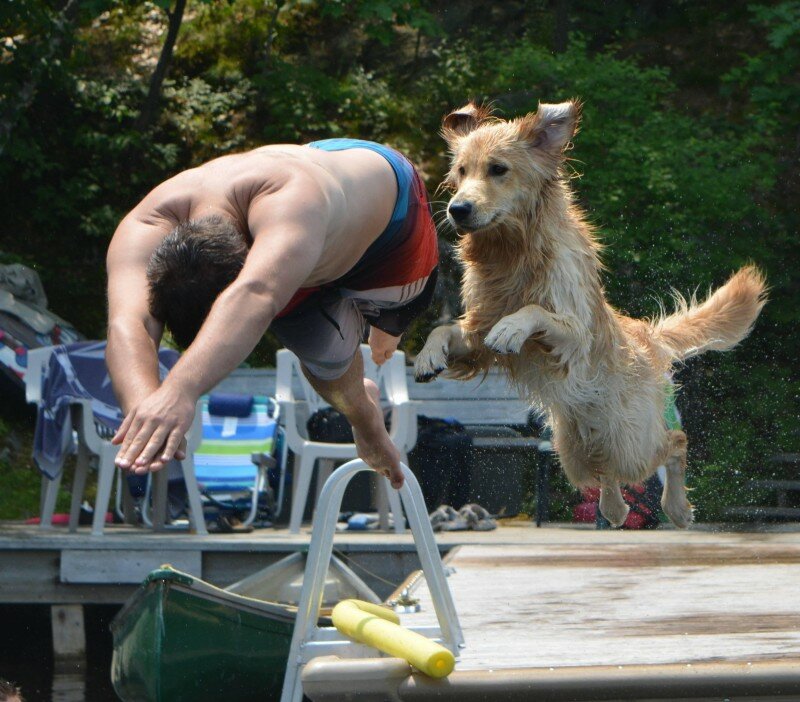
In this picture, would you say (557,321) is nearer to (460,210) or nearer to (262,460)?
(460,210)

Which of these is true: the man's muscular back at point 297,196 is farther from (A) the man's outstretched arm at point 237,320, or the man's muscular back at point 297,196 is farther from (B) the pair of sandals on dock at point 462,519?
(B) the pair of sandals on dock at point 462,519

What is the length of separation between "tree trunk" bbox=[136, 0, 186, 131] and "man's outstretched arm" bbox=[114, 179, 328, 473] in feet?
30.6

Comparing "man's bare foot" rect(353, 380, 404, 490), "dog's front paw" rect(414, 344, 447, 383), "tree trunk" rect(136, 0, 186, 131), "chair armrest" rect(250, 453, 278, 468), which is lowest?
"chair armrest" rect(250, 453, 278, 468)

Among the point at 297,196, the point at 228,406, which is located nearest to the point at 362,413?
the point at 297,196

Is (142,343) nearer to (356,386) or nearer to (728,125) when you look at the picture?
(356,386)

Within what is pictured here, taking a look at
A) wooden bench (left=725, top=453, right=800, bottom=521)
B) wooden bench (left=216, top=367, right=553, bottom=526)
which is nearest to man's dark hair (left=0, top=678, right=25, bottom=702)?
wooden bench (left=216, top=367, right=553, bottom=526)

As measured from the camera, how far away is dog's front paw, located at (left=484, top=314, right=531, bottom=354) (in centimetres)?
329

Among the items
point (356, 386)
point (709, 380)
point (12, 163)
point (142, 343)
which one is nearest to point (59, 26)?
point (12, 163)

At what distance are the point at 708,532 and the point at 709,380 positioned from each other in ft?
9.20

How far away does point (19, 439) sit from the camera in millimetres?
9844

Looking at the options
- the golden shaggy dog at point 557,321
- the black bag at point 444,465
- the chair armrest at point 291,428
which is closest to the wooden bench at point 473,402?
the black bag at point 444,465

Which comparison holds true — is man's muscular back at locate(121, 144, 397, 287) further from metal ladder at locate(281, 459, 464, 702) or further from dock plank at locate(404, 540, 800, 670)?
dock plank at locate(404, 540, 800, 670)

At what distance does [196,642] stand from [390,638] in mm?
2529

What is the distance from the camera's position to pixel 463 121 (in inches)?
140
